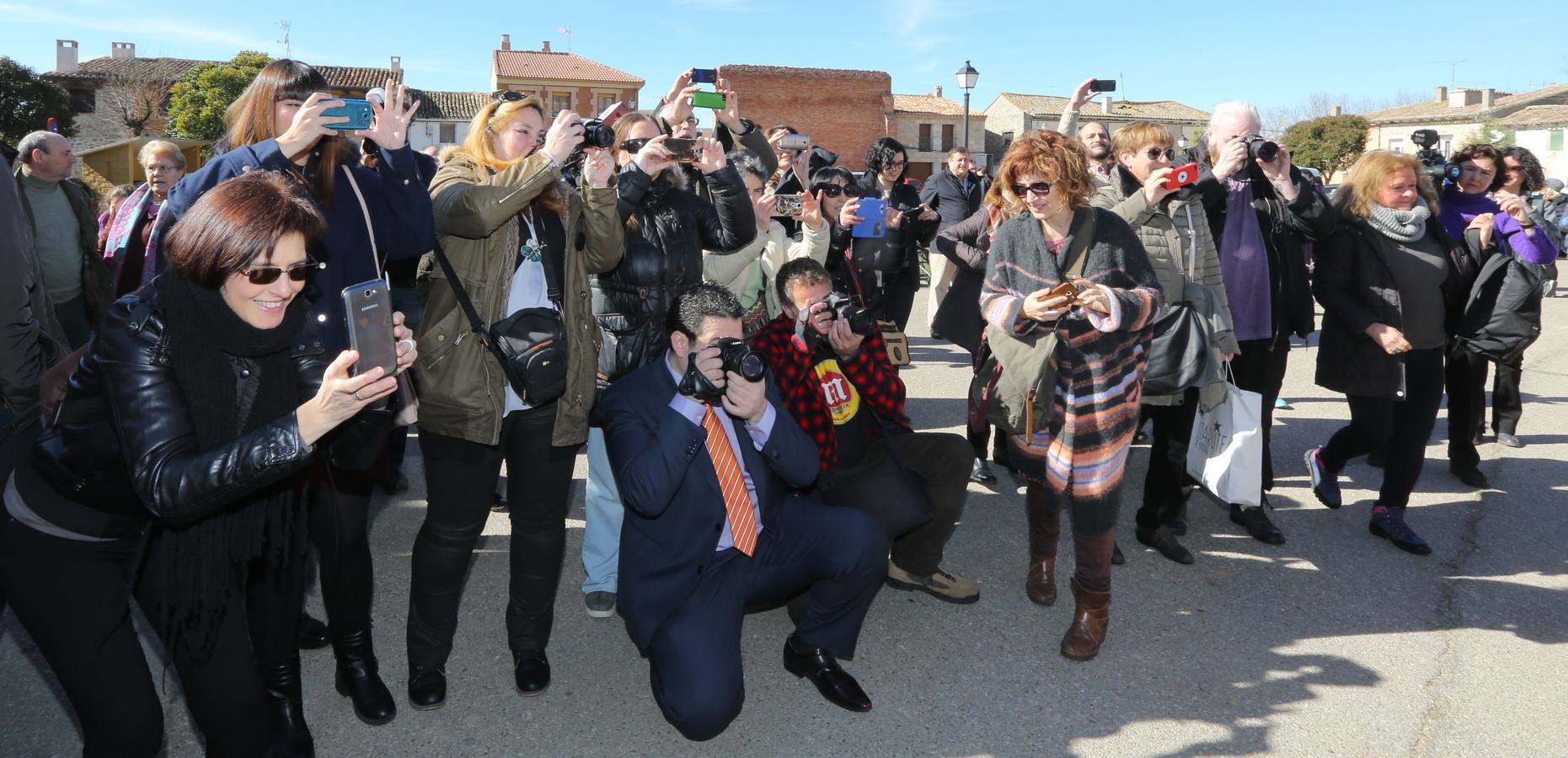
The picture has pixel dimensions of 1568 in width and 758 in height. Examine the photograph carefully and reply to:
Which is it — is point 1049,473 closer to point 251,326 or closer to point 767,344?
point 767,344

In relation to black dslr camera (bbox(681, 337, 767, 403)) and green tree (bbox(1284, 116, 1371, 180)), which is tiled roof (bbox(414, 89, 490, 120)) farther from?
black dslr camera (bbox(681, 337, 767, 403))

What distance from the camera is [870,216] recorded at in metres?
4.47

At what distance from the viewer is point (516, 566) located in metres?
3.16

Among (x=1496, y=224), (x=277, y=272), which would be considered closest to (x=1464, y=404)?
(x=1496, y=224)

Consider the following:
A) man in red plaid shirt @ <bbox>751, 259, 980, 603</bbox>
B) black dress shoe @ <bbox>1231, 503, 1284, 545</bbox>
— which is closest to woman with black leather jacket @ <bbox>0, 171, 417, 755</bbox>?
man in red plaid shirt @ <bbox>751, 259, 980, 603</bbox>

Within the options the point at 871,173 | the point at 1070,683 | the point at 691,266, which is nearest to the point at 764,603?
the point at 1070,683

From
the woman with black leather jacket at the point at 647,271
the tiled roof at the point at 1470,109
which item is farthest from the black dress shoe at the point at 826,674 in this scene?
the tiled roof at the point at 1470,109

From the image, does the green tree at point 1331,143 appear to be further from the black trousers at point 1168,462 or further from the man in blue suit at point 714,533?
the man in blue suit at point 714,533

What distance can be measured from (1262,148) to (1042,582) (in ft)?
6.36

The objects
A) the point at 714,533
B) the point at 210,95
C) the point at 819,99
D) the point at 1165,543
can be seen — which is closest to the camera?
the point at 714,533

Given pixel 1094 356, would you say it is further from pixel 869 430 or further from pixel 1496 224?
pixel 1496 224

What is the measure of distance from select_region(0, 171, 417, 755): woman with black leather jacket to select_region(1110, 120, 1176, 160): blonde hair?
326 centimetres

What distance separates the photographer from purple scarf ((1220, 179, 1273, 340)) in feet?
14.3

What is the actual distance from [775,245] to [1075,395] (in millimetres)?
1787
